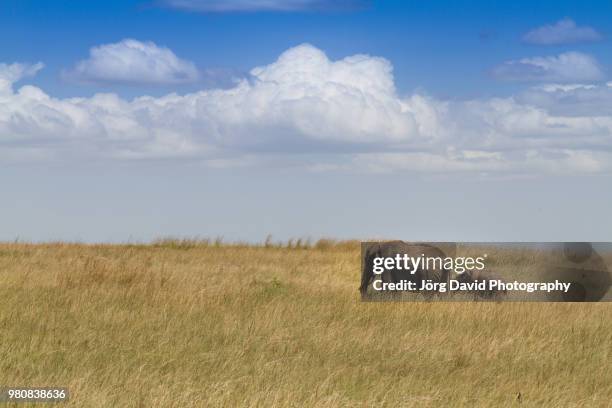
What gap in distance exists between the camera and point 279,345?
988 cm

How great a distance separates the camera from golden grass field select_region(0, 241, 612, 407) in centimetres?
755

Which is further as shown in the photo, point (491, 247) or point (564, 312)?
point (491, 247)

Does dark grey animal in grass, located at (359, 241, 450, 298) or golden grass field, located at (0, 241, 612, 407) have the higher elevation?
dark grey animal in grass, located at (359, 241, 450, 298)

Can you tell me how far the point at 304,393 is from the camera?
741 cm

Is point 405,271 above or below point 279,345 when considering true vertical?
above

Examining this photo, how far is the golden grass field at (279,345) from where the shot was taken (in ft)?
24.8

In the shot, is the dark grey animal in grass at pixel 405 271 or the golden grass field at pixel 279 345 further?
the dark grey animal in grass at pixel 405 271

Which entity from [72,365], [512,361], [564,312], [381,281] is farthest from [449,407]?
[381,281]

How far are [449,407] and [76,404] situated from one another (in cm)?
329

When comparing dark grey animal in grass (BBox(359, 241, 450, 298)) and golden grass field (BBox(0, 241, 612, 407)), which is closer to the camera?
golden grass field (BBox(0, 241, 612, 407))

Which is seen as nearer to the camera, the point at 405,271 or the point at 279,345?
the point at 279,345

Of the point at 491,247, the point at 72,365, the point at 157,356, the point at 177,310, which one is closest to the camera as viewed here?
the point at 72,365

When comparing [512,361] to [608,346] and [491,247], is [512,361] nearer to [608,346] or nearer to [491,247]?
[608,346]

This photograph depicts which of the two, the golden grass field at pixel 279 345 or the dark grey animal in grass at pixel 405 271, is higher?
the dark grey animal in grass at pixel 405 271
